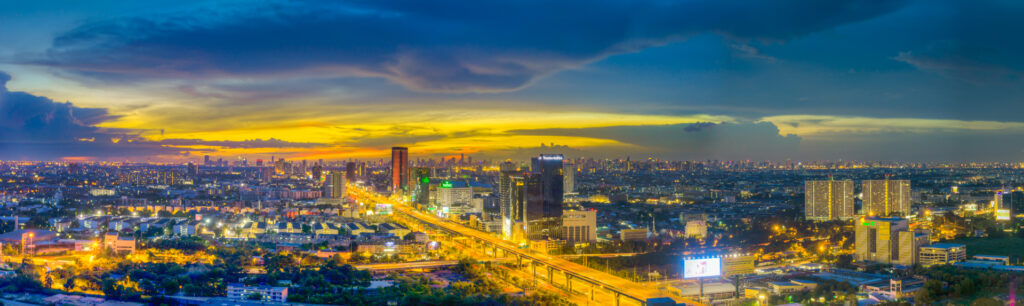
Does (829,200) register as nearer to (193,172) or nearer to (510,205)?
(510,205)

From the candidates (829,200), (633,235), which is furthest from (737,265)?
(829,200)

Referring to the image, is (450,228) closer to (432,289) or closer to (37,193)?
(432,289)

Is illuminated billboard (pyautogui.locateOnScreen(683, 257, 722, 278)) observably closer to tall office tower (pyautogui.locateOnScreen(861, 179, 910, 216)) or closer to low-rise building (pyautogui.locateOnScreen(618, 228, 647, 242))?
low-rise building (pyautogui.locateOnScreen(618, 228, 647, 242))

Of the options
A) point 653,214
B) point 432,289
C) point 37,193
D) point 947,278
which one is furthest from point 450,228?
point 37,193

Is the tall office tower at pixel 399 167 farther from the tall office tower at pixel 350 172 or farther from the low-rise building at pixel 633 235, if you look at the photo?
the low-rise building at pixel 633 235

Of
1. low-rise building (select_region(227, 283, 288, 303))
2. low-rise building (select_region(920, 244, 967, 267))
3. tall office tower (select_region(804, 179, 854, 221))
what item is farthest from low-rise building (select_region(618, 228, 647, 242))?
low-rise building (select_region(227, 283, 288, 303))

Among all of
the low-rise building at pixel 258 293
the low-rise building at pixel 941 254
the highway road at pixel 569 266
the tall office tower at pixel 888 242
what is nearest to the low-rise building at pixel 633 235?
the highway road at pixel 569 266
